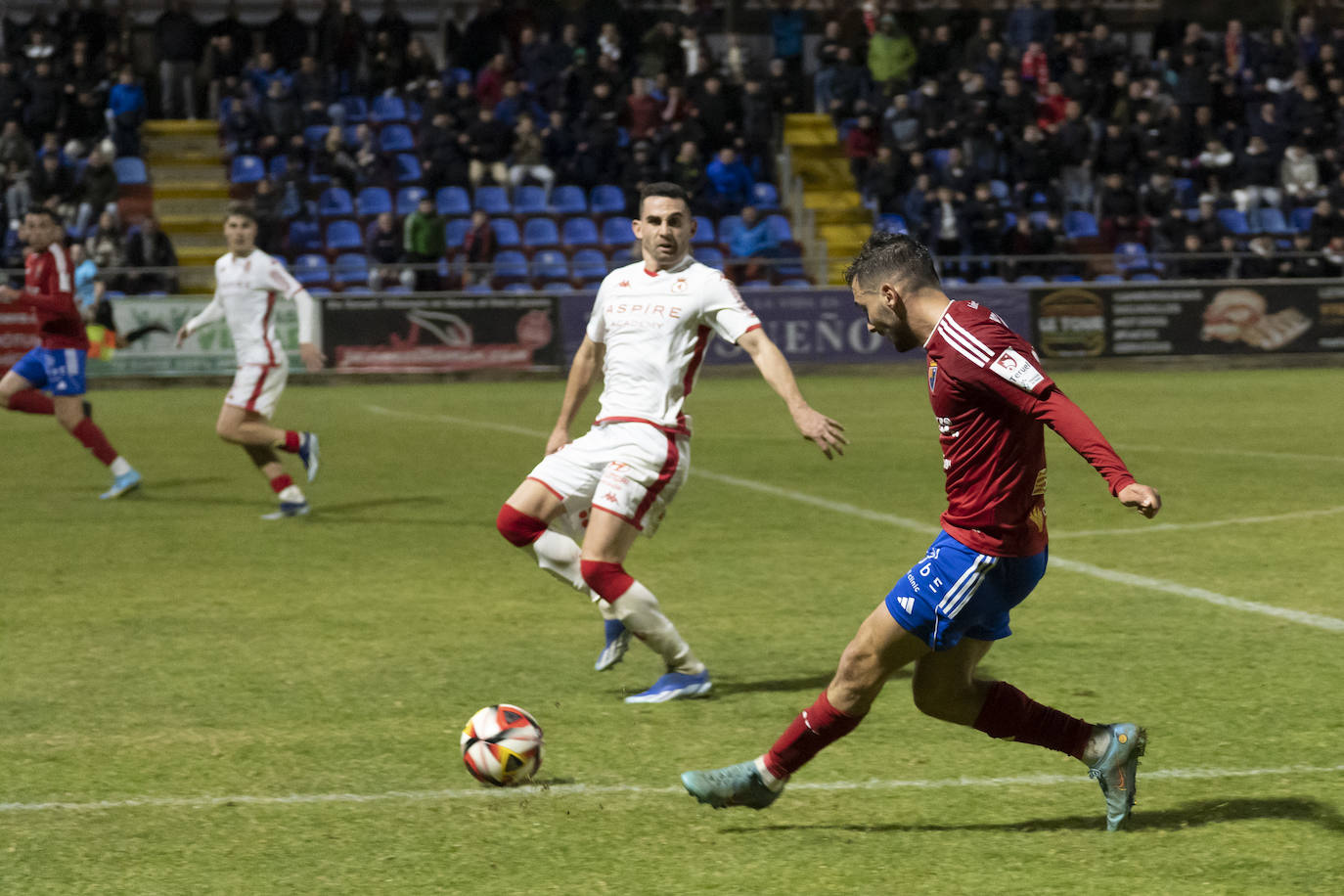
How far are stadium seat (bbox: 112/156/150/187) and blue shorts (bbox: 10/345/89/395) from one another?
14271 mm

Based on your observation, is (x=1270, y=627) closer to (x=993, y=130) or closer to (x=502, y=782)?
(x=502, y=782)

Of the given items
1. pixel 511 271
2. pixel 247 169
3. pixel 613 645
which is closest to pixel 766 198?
pixel 511 271

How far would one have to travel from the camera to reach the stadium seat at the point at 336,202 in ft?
82.0

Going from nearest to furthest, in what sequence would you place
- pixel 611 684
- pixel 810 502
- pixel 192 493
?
pixel 611 684 → pixel 810 502 → pixel 192 493

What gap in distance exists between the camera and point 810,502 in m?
11.4

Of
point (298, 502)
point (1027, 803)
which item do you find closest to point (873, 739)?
point (1027, 803)

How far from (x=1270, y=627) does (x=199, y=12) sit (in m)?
25.2

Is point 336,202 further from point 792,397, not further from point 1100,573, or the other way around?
point 792,397

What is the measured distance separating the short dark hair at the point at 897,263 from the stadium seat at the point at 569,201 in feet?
70.5

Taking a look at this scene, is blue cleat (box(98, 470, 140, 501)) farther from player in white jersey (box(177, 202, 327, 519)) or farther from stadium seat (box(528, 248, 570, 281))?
stadium seat (box(528, 248, 570, 281))

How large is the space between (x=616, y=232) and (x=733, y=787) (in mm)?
21377

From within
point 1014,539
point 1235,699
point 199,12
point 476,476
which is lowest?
point 476,476

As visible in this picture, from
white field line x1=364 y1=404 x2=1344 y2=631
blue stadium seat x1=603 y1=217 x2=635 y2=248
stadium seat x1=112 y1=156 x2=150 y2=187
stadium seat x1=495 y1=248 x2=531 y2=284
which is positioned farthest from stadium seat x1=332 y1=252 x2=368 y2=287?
white field line x1=364 y1=404 x2=1344 y2=631

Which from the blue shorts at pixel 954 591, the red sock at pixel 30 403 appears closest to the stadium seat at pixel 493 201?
the red sock at pixel 30 403
